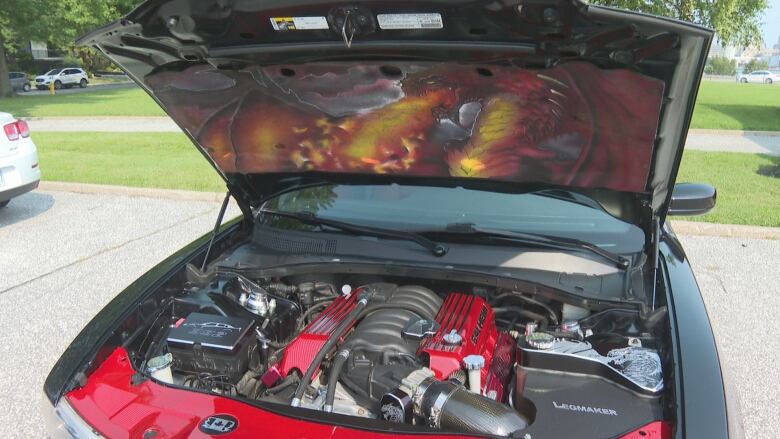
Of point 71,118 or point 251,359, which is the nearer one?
point 251,359

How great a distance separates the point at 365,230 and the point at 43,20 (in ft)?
83.4

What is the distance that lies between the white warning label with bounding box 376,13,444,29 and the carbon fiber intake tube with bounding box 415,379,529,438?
1.08 meters

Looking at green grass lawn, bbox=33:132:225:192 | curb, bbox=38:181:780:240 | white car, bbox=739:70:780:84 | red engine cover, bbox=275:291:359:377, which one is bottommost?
white car, bbox=739:70:780:84

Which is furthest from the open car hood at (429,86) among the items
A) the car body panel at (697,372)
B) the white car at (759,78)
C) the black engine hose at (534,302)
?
the white car at (759,78)

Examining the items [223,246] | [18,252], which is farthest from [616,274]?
[18,252]

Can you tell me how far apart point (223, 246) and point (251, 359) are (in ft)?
2.78

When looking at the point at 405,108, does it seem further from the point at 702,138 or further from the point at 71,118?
the point at 71,118

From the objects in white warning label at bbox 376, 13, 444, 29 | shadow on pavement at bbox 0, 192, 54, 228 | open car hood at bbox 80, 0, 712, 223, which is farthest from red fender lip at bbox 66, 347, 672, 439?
shadow on pavement at bbox 0, 192, 54, 228

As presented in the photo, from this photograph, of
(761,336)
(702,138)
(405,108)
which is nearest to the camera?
(405,108)

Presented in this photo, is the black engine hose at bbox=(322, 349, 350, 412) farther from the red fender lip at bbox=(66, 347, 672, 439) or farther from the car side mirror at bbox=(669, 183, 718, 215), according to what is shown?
the car side mirror at bbox=(669, 183, 718, 215)

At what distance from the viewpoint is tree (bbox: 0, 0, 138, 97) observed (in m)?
21.9

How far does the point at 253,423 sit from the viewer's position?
5.42 feet

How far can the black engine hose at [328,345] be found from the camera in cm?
181

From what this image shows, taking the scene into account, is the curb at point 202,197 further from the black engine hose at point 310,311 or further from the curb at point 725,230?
the black engine hose at point 310,311
